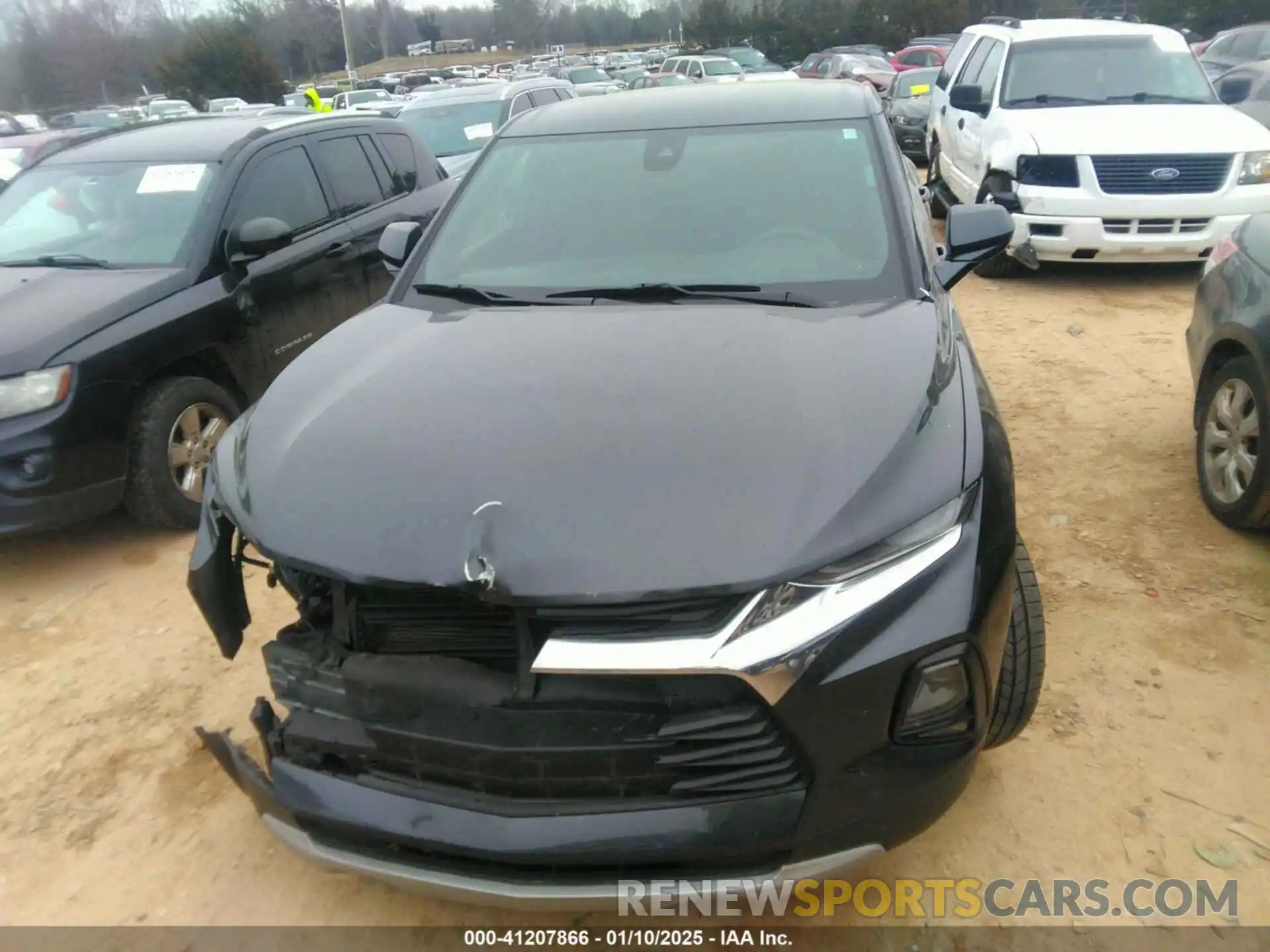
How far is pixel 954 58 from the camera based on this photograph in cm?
1023

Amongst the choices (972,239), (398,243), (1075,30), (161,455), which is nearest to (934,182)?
(1075,30)

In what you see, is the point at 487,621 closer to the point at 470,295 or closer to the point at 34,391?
the point at 470,295

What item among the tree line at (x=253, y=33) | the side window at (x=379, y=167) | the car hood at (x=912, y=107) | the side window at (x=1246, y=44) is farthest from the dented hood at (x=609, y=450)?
the tree line at (x=253, y=33)

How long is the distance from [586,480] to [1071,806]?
165 centimetres

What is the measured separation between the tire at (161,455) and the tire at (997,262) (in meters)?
5.88

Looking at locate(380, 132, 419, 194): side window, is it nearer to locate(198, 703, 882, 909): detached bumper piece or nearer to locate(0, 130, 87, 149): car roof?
locate(198, 703, 882, 909): detached bumper piece

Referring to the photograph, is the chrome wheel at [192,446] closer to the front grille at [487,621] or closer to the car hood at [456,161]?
the front grille at [487,621]

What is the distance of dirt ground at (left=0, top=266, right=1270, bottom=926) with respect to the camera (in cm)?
246

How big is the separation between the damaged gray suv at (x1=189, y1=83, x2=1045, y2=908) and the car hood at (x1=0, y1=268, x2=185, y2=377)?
1.90 metres

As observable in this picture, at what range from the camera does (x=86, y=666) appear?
355cm

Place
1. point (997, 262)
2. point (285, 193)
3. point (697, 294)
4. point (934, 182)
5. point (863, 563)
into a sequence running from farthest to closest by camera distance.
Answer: point (934, 182) → point (997, 262) → point (285, 193) → point (697, 294) → point (863, 563)

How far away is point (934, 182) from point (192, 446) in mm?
8165

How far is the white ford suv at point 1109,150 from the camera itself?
22.9 ft

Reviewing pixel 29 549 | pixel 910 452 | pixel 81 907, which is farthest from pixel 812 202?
pixel 29 549
